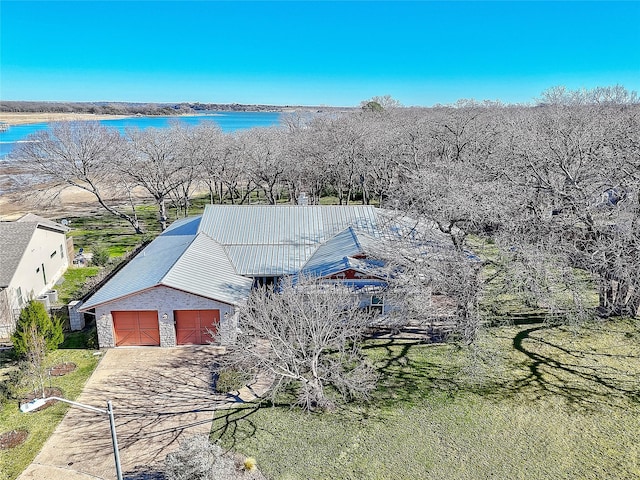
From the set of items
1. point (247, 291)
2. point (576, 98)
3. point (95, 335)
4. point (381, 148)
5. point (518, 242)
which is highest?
point (576, 98)

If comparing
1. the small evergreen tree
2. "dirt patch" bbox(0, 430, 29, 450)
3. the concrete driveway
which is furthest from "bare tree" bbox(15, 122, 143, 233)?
"dirt patch" bbox(0, 430, 29, 450)

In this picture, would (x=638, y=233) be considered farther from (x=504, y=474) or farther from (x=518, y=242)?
(x=504, y=474)

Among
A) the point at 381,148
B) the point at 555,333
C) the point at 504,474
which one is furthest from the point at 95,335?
the point at 381,148

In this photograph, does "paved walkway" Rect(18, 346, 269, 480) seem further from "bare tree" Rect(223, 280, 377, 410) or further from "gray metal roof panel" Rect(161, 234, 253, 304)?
"gray metal roof panel" Rect(161, 234, 253, 304)

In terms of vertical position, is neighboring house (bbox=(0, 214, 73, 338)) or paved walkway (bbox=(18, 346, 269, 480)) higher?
neighboring house (bbox=(0, 214, 73, 338))

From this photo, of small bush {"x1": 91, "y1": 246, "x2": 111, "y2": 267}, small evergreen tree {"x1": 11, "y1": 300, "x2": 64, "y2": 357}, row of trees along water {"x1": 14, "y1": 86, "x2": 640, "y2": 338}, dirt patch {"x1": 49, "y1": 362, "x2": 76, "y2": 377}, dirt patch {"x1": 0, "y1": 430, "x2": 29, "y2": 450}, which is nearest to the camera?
dirt patch {"x1": 0, "y1": 430, "x2": 29, "y2": 450}

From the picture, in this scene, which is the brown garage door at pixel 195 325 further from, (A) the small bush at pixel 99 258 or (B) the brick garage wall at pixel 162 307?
(A) the small bush at pixel 99 258

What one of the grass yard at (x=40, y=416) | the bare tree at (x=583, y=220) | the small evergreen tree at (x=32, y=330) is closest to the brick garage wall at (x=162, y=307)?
the grass yard at (x=40, y=416)
